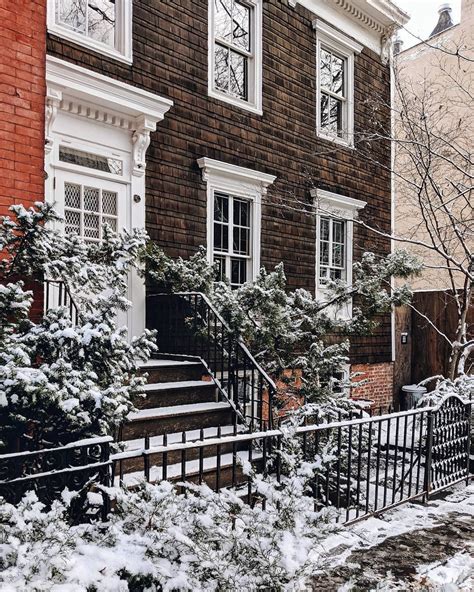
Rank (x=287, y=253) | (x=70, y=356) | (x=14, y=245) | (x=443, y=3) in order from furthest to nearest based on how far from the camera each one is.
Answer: (x=443, y=3), (x=287, y=253), (x=14, y=245), (x=70, y=356)

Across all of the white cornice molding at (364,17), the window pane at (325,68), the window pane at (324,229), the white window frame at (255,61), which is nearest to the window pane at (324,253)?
the window pane at (324,229)

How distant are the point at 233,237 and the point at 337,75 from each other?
16.5ft

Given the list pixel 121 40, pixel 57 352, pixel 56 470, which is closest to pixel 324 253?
pixel 121 40

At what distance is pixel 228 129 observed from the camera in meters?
9.91

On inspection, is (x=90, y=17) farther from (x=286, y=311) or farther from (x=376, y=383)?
(x=376, y=383)

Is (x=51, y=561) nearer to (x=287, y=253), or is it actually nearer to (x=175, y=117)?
(x=175, y=117)

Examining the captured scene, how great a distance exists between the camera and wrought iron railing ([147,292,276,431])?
22.5ft

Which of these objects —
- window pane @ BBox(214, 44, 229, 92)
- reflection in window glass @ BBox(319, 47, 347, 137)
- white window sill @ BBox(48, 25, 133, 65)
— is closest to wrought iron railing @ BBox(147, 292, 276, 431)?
white window sill @ BBox(48, 25, 133, 65)

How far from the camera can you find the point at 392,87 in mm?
14086

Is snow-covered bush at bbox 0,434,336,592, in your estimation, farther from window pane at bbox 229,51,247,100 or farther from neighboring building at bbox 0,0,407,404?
window pane at bbox 229,51,247,100

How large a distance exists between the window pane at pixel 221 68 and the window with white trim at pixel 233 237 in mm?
1920

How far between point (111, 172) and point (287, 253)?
4.10 metres

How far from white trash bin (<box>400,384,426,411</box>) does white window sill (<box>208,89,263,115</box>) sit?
302 inches

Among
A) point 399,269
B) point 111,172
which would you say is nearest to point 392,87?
point 399,269
